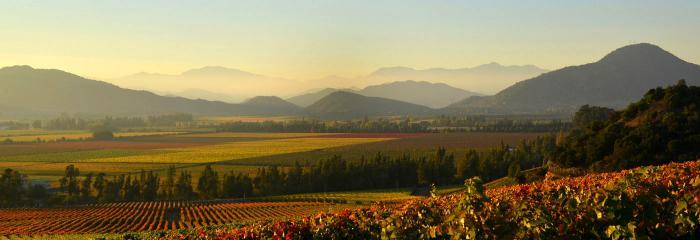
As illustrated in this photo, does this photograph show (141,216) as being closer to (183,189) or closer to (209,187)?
(209,187)

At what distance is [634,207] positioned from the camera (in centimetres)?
975

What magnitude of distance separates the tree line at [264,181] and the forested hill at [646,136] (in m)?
25.8

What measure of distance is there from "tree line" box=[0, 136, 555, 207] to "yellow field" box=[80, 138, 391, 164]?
33.0m

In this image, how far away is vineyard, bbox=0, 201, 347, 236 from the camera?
5766cm

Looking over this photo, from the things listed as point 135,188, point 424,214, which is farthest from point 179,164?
point 424,214

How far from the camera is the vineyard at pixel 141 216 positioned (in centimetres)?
5766

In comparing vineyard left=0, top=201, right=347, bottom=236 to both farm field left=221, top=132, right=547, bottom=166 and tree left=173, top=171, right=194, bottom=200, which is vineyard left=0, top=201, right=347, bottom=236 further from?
farm field left=221, top=132, right=547, bottom=166

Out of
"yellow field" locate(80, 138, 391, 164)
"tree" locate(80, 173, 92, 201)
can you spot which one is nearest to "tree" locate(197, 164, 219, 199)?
"tree" locate(80, 173, 92, 201)

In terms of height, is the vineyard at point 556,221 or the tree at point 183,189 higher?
the vineyard at point 556,221

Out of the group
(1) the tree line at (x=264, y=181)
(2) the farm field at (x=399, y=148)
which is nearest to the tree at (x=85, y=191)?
(1) the tree line at (x=264, y=181)

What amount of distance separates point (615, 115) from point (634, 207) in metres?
68.4

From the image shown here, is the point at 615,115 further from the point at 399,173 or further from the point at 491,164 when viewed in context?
the point at 399,173

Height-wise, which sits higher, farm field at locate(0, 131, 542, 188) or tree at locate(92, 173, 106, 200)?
farm field at locate(0, 131, 542, 188)

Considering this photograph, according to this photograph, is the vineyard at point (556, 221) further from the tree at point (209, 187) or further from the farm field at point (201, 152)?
the farm field at point (201, 152)
